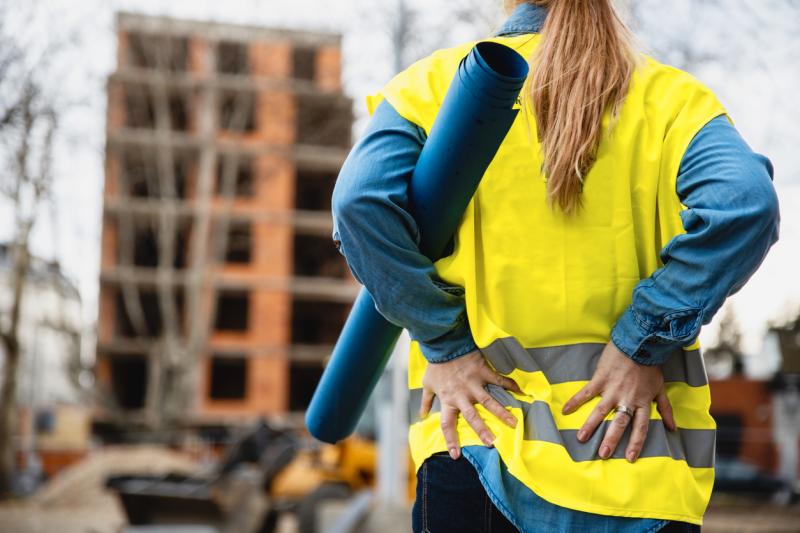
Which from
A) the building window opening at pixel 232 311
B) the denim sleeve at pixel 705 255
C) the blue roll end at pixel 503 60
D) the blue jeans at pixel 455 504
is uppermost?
the building window opening at pixel 232 311

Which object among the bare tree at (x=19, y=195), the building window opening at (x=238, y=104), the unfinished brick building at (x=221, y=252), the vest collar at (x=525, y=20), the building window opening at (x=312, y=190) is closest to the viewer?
the vest collar at (x=525, y=20)

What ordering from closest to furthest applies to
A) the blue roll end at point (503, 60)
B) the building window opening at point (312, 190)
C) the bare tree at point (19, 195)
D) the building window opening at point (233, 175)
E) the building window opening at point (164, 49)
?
the blue roll end at point (503, 60)
the bare tree at point (19, 195)
the building window opening at point (164, 49)
the building window opening at point (233, 175)
the building window opening at point (312, 190)

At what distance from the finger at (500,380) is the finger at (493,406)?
0.02m

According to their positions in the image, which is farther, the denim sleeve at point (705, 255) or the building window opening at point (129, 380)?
the building window opening at point (129, 380)

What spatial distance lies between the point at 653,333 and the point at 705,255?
0.15 m

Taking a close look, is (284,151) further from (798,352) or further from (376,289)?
(376,289)

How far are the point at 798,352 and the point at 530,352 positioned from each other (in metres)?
6.76

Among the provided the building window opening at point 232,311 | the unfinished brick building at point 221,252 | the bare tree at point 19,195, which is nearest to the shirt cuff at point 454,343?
the bare tree at point 19,195

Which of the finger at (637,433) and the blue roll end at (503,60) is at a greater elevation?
the blue roll end at (503,60)

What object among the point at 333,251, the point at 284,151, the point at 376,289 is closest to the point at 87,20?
the point at 284,151

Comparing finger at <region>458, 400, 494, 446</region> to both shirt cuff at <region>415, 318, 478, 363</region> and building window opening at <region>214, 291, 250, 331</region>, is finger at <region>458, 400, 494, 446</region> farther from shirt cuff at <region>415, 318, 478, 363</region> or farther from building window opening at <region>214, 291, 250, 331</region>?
building window opening at <region>214, 291, 250, 331</region>

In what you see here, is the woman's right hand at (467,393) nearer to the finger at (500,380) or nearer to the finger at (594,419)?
the finger at (500,380)

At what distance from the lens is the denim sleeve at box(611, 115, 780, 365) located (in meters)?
1.42

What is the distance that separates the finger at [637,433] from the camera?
1.41 meters
